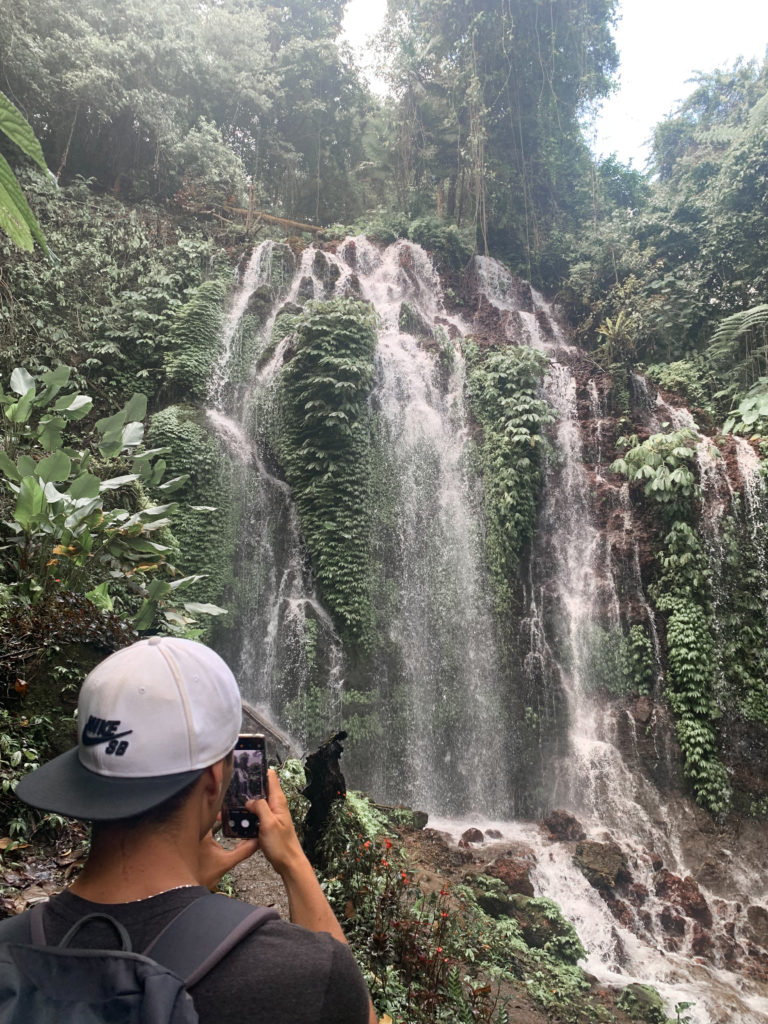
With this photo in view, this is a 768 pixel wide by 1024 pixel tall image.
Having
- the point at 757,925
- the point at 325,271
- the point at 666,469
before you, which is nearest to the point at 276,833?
the point at 757,925

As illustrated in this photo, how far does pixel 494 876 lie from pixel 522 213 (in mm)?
17848

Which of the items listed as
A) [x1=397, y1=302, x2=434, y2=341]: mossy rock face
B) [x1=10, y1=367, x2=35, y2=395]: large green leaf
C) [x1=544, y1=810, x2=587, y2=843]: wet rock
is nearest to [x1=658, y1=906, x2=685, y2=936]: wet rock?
[x1=544, y1=810, x2=587, y2=843]: wet rock

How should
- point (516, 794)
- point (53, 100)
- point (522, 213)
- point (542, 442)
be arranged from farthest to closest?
point (522, 213)
point (53, 100)
point (542, 442)
point (516, 794)

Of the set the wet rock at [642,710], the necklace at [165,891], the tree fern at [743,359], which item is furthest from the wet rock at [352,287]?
the necklace at [165,891]

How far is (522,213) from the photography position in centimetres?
1861

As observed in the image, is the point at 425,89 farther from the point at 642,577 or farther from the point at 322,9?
the point at 642,577

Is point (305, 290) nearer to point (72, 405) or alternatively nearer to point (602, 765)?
point (72, 405)

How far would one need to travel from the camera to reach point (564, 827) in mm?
8180

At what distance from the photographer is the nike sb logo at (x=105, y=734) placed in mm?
1086

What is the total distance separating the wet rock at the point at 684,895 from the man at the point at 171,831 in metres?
7.90

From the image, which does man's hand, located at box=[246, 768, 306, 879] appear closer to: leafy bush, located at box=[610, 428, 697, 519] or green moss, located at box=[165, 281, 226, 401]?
leafy bush, located at box=[610, 428, 697, 519]

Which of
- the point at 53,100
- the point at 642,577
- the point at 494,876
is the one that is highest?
the point at 53,100

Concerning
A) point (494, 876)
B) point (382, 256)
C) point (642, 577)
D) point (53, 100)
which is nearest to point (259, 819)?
point (494, 876)

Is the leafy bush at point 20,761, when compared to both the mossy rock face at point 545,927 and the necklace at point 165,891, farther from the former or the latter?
the mossy rock face at point 545,927
